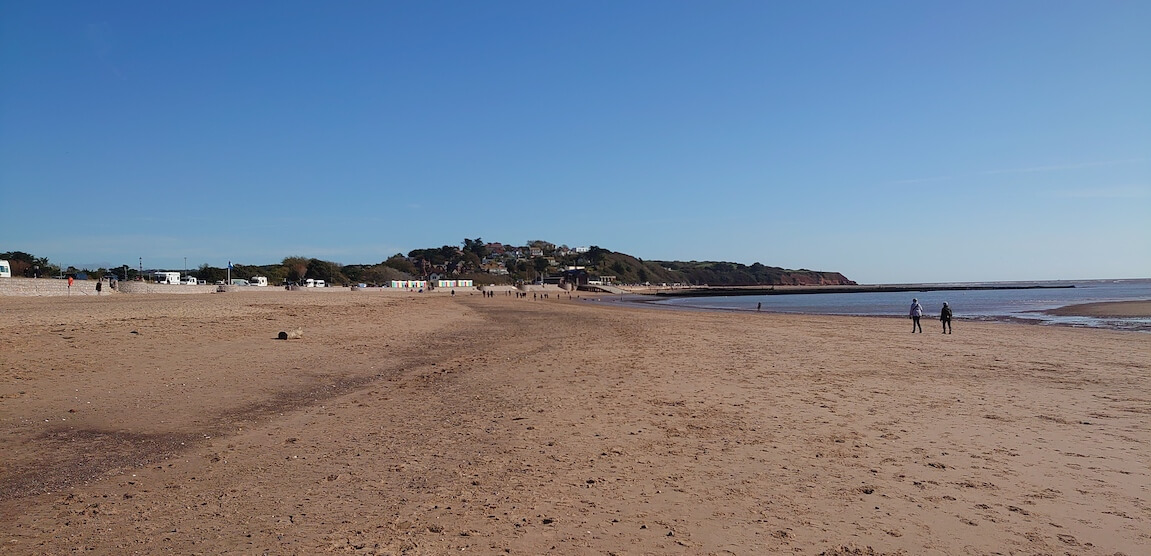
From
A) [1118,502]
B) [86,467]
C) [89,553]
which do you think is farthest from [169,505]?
[1118,502]

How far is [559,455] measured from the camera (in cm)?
685

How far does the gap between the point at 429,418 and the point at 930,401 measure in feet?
25.4

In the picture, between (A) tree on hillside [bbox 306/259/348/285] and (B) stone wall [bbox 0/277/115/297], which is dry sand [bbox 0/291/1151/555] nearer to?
(B) stone wall [bbox 0/277/115/297]

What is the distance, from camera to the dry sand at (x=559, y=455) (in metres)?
4.70

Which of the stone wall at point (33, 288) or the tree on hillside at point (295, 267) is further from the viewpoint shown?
the tree on hillside at point (295, 267)

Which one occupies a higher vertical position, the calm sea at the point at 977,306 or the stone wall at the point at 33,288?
the stone wall at the point at 33,288

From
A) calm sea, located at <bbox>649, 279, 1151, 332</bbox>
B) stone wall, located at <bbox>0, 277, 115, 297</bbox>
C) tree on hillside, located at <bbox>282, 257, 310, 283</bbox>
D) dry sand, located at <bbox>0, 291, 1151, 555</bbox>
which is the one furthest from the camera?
tree on hillside, located at <bbox>282, 257, 310, 283</bbox>

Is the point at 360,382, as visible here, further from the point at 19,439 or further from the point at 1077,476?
the point at 1077,476

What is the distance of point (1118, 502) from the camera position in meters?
5.38

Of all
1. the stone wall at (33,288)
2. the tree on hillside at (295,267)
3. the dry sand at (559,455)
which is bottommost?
the dry sand at (559,455)

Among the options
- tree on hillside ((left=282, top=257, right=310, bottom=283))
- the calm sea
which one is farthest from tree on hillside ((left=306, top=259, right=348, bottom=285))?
the calm sea

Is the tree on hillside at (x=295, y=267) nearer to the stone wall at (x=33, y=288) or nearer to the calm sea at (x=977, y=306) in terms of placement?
the calm sea at (x=977, y=306)

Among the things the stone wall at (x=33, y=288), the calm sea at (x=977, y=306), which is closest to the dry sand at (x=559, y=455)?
the calm sea at (x=977, y=306)

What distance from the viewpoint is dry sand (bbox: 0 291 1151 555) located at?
15.4 feet
